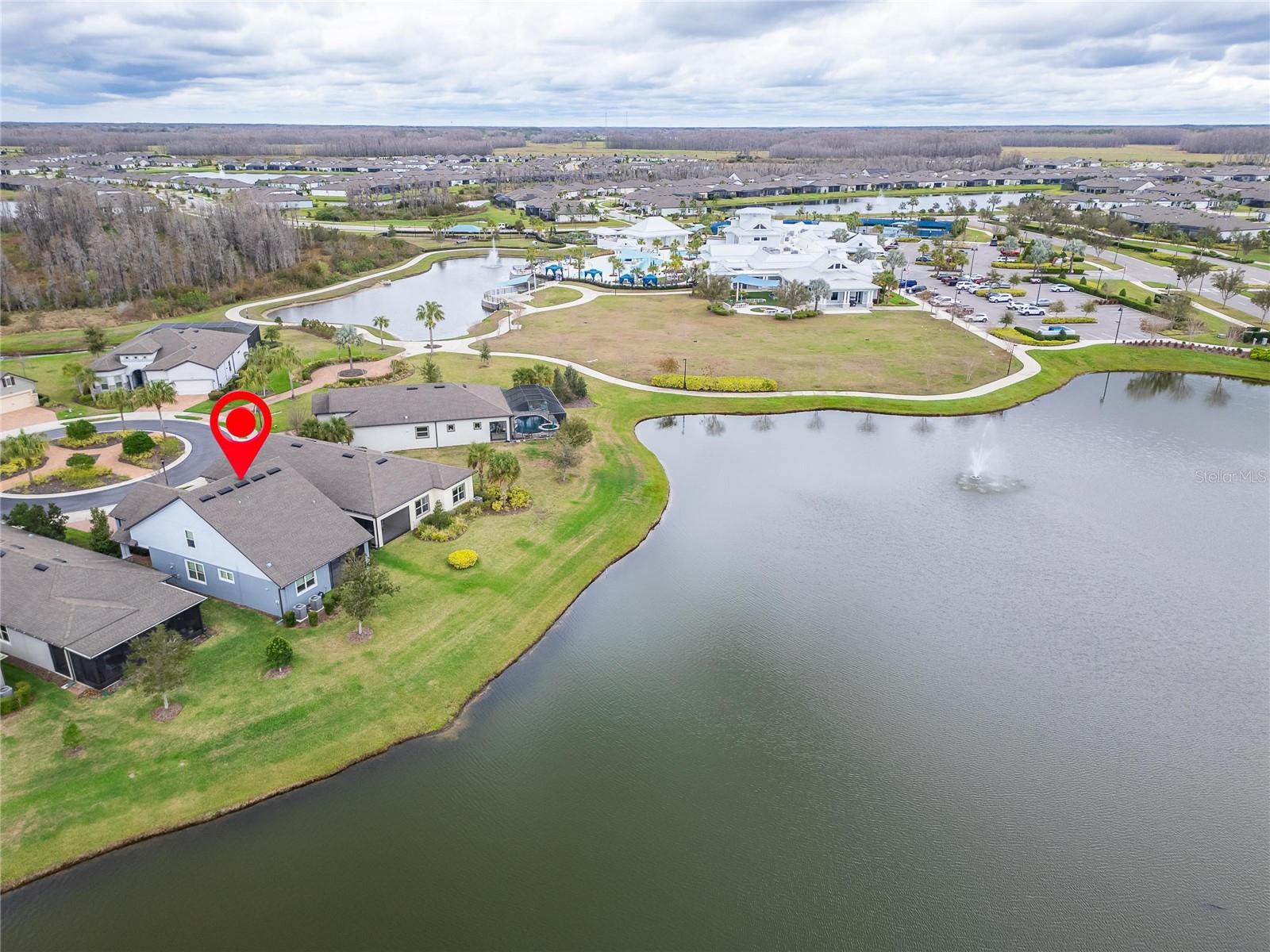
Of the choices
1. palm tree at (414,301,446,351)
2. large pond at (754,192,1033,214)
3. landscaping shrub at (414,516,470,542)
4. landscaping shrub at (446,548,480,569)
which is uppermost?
large pond at (754,192,1033,214)

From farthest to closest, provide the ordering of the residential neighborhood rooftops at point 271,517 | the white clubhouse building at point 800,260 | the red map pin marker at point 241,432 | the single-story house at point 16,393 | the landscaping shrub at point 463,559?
1. the white clubhouse building at point 800,260
2. the single-story house at point 16,393
3. the red map pin marker at point 241,432
4. the landscaping shrub at point 463,559
5. the residential neighborhood rooftops at point 271,517

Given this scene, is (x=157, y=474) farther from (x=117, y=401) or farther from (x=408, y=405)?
(x=408, y=405)

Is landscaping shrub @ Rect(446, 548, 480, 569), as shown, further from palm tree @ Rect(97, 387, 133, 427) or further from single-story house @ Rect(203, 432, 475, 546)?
palm tree @ Rect(97, 387, 133, 427)

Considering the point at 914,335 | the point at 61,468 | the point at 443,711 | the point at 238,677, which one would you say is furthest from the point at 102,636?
the point at 914,335

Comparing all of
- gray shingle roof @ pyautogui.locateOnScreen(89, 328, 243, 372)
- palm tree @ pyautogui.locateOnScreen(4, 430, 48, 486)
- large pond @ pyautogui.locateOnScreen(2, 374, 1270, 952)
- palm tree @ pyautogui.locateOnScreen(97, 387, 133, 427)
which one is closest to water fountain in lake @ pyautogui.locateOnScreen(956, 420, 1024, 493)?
large pond @ pyautogui.locateOnScreen(2, 374, 1270, 952)

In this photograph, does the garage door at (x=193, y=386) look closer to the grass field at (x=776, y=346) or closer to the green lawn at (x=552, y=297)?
the grass field at (x=776, y=346)

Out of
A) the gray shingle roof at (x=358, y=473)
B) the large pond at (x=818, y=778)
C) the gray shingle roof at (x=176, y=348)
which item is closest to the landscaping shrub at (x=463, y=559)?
the gray shingle roof at (x=358, y=473)

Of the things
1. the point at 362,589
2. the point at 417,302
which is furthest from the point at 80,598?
the point at 417,302
